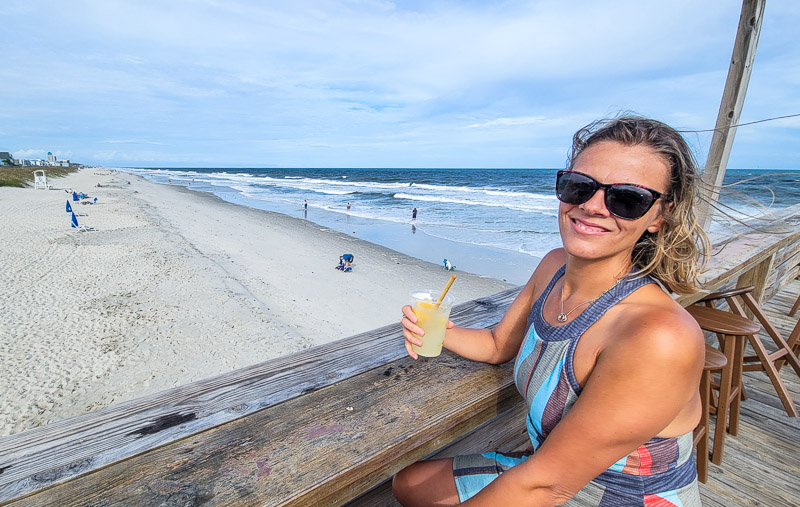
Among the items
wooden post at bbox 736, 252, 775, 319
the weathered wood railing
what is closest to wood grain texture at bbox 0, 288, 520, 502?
the weathered wood railing

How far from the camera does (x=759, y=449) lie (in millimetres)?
2240

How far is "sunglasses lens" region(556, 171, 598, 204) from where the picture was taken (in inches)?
45.3

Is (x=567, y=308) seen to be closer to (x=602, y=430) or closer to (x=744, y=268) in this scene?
(x=602, y=430)

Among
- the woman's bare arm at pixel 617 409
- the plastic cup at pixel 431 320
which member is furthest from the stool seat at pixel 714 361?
the plastic cup at pixel 431 320

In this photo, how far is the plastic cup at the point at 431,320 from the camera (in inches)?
50.4

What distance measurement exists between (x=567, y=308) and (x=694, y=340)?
1.22 feet

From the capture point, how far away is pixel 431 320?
128cm

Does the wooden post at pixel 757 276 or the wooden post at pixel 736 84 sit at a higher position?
the wooden post at pixel 736 84

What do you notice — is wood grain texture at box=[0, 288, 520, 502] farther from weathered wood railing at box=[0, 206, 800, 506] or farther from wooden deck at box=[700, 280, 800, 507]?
wooden deck at box=[700, 280, 800, 507]

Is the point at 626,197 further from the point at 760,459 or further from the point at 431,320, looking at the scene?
the point at 760,459

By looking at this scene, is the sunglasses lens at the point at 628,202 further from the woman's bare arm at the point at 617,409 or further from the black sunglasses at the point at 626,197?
the woman's bare arm at the point at 617,409

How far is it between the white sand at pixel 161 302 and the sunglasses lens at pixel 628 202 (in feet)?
16.4

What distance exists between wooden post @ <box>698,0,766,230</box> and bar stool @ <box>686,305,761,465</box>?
51 centimetres

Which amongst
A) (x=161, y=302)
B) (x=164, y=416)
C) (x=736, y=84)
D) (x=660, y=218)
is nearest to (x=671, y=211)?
(x=660, y=218)
